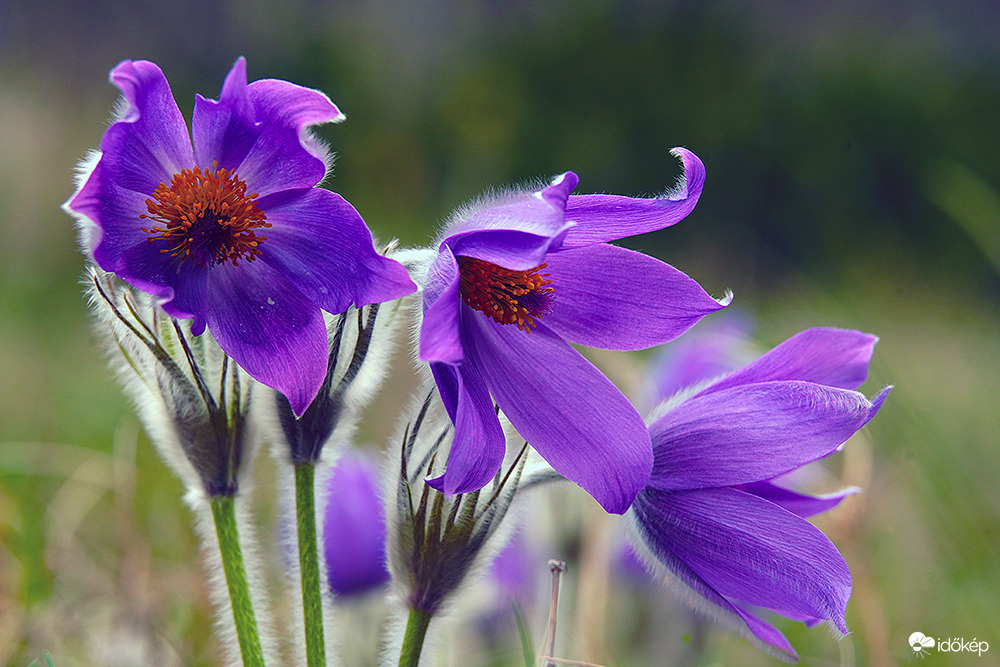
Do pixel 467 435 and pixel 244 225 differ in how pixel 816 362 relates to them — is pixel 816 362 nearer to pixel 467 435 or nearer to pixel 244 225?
pixel 467 435

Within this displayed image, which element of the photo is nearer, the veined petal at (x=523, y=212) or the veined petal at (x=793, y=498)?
the veined petal at (x=523, y=212)

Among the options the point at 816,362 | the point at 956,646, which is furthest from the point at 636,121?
the point at 816,362

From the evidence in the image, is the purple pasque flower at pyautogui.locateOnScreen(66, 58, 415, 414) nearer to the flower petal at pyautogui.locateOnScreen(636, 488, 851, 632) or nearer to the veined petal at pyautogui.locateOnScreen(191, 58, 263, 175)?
the veined petal at pyautogui.locateOnScreen(191, 58, 263, 175)

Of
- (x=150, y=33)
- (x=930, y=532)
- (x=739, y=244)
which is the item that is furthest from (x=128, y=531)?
(x=150, y=33)

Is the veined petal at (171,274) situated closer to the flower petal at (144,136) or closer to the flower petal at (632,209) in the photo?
the flower petal at (144,136)

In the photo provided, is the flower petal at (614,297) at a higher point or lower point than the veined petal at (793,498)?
higher

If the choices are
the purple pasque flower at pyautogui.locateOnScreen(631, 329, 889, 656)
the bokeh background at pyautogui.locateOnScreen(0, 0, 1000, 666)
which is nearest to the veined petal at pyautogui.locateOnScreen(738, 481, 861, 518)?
the purple pasque flower at pyautogui.locateOnScreen(631, 329, 889, 656)

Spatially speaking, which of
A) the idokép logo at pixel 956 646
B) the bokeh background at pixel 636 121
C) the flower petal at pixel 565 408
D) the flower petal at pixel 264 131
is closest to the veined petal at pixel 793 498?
the flower petal at pixel 565 408
